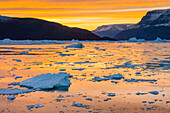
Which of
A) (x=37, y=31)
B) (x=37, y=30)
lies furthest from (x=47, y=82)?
(x=37, y=30)

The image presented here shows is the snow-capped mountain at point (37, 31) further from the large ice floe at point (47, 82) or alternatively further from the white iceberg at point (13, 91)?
the white iceberg at point (13, 91)

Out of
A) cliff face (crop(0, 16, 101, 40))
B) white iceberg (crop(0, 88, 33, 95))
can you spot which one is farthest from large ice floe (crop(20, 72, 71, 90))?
cliff face (crop(0, 16, 101, 40))

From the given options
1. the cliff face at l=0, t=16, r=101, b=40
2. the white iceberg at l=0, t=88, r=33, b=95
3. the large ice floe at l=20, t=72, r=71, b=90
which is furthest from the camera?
the cliff face at l=0, t=16, r=101, b=40

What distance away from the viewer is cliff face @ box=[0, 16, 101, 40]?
470 ft

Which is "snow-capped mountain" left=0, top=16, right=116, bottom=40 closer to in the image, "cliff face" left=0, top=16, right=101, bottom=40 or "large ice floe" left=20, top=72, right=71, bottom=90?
"cliff face" left=0, top=16, right=101, bottom=40

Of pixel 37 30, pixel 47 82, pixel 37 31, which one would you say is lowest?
pixel 47 82

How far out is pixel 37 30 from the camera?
152 metres

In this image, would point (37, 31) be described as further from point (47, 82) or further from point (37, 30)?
point (47, 82)

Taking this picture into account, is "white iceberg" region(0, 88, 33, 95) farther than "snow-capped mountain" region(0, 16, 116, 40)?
No

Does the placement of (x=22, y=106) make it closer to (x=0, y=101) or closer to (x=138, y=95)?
(x=0, y=101)

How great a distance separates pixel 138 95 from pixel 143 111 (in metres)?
1.84

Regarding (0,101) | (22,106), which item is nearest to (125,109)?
(22,106)

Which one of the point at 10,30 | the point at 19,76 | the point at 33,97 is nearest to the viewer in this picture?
the point at 33,97

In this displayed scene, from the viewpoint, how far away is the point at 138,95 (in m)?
8.93
